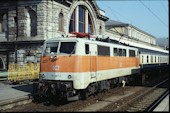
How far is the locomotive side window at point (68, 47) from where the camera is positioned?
13945mm

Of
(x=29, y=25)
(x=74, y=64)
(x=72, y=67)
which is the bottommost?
(x=72, y=67)

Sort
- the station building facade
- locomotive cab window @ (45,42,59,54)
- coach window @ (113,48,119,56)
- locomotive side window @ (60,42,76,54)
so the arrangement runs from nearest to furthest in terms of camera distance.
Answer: locomotive side window @ (60,42,76,54) < locomotive cab window @ (45,42,59,54) < coach window @ (113,48,119,56) < the station building facade

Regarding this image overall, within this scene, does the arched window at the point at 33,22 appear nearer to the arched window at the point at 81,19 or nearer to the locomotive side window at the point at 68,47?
the arched window at the point at 81,19

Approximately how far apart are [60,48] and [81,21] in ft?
68.5

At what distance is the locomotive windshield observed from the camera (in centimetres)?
1398

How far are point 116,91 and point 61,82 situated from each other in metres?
5.77

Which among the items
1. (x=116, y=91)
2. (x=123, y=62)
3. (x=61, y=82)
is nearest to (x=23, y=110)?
(x=61, y=82)

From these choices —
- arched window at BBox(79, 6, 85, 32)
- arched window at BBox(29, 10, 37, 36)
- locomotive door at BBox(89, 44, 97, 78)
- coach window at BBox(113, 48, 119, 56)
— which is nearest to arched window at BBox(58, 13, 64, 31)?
arched window at BBox(29, 10, 37, 36)

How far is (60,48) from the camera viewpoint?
14.2 metres

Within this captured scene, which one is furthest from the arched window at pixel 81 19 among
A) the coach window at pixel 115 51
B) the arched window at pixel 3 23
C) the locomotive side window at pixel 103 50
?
the locomotive side window at pixel 103 50

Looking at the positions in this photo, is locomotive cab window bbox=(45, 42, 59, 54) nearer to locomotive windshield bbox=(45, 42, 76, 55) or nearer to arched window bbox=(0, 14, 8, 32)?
locomotive windshield bbox=(45, 42, 76, 55)

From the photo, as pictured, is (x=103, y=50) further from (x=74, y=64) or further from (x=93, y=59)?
(x=74, y=64)

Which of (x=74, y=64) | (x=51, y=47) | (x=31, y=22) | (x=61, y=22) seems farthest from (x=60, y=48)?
(x=61, y=22)

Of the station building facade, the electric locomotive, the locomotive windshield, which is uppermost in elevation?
the station building facade
